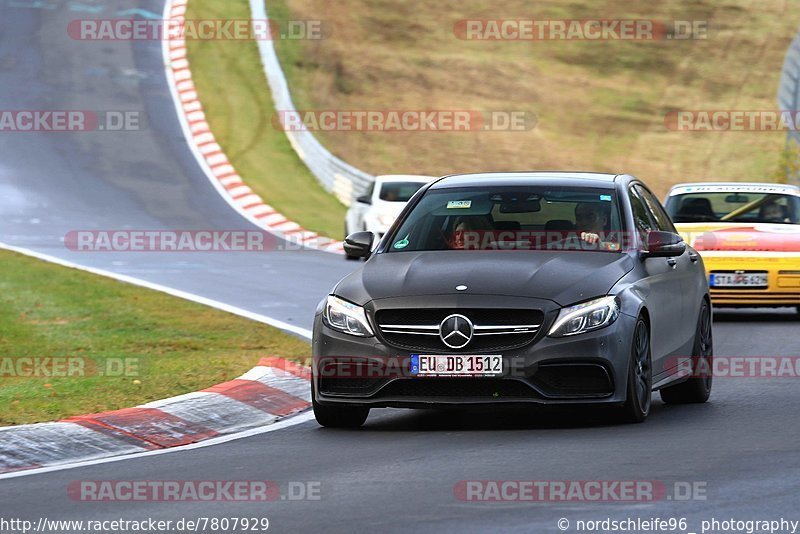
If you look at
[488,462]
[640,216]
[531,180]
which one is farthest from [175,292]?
[488,462]

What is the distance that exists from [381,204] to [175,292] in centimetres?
929

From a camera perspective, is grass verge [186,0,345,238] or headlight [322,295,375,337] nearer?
headlight [322,295,375,337]

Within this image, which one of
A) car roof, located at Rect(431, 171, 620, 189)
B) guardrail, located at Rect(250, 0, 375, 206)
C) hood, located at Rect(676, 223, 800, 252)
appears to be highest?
car roof, located at Rect(431, 171, 620, 189)

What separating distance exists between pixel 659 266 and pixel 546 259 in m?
1.15

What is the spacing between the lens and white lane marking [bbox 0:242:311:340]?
55.2 ft

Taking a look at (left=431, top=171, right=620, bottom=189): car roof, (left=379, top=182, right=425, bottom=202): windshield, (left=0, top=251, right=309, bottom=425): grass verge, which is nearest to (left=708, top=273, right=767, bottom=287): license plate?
(left=0, top=251, right=309, bottom=425): grass verge

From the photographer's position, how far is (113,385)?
12.4m

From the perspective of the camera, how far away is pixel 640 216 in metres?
11.8

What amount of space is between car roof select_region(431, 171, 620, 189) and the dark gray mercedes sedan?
0.02 meters

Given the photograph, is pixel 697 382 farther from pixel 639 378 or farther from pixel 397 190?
pixel 397 190

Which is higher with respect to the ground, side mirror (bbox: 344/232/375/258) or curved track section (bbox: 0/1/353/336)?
side mirror (bbox: 344/232/375/258)

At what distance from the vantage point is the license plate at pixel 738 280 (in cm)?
1870

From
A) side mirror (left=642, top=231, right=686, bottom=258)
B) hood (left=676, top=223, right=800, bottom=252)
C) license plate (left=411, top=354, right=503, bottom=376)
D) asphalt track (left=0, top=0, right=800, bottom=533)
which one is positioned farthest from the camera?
hood (left=676, top=223, right=800, bottom=252)

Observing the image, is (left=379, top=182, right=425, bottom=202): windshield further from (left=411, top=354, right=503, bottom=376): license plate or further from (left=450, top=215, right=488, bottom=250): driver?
(left=411, top=354, right=503, bottom=376): license plate
